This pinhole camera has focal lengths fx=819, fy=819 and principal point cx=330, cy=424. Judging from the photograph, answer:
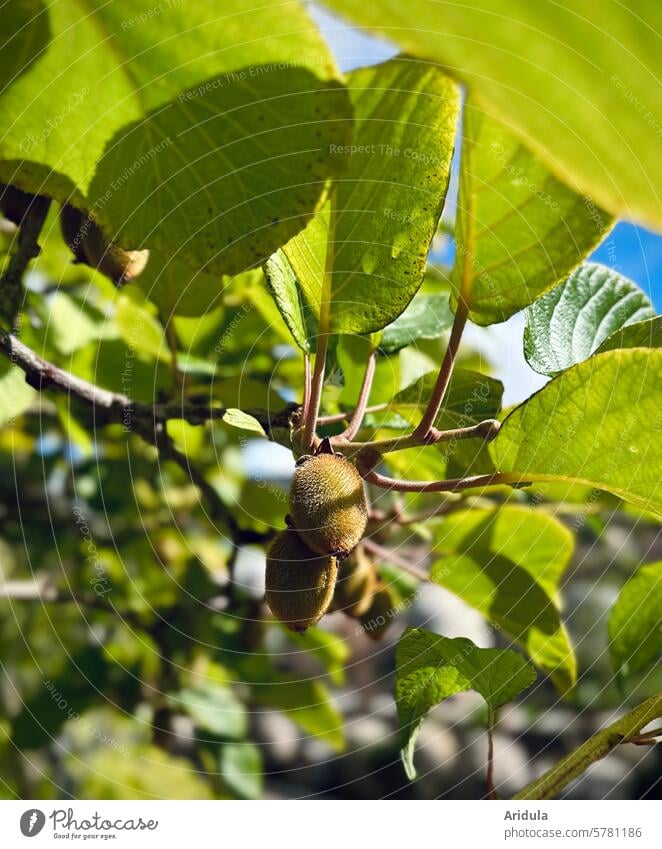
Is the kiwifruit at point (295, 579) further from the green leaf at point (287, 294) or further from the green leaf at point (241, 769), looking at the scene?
the green leaf at point (241, 769)

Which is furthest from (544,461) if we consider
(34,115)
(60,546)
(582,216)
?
(60,546)

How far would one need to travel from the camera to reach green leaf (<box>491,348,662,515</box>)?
479 mm

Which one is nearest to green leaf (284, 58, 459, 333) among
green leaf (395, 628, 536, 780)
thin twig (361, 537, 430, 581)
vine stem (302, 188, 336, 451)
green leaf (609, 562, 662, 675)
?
vine stem (302, 188, 336, 451)

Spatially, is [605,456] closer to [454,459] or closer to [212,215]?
[454,459]

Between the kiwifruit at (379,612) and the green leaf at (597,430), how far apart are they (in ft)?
1.16

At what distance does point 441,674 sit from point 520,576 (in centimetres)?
26

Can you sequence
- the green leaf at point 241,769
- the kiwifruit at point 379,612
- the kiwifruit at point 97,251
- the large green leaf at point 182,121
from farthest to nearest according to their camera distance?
the green leaf at point 241,769, the kiwifruit at point 379,612, the kiwifruit at point 97,251, the large green leaf at point 182,121

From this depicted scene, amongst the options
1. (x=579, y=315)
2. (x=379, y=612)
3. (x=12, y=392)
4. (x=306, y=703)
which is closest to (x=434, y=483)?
(x=579, y=315)

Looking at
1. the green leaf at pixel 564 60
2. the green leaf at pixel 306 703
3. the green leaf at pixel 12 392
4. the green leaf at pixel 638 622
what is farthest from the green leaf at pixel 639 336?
the green leaf at pixel 306 703

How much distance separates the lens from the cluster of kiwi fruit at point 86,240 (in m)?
0.59

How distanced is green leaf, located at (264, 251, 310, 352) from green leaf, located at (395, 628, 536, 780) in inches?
8.9

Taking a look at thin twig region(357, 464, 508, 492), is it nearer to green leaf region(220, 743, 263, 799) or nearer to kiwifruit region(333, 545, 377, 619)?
kiwifruit region(333, 545, 377, 619)

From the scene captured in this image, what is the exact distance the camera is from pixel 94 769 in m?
1.73

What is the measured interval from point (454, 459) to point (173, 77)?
372 mm
